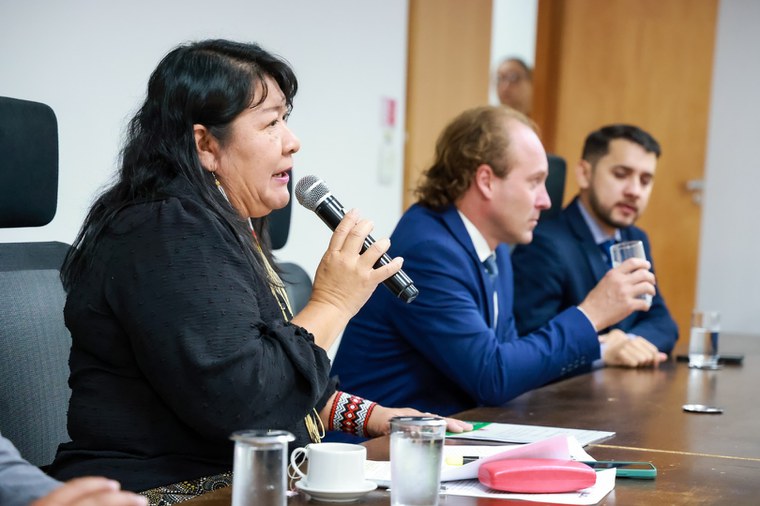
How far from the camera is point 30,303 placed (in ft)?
5.24

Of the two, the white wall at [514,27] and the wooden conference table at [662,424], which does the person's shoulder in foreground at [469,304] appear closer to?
the wooden conference table at [662,424]

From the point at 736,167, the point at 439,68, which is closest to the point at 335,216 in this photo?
the point at 439,68

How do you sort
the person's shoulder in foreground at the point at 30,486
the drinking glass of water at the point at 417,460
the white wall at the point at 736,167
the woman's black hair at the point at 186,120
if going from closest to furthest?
the person's shoulder in foreground at the point at 30,486, the drinking glass of water at the point at 417,460, the woman's black hair at the point at 186,120, the white wall at the point at 736,167

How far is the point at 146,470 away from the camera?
4.29 feet

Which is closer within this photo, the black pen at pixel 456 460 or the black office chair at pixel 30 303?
the black pen at pixel 456 460

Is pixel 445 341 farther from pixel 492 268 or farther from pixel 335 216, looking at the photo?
pixel 335 216

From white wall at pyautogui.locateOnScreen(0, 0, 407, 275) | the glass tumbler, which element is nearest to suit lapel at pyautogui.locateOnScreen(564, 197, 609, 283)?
white wall at pyautogui.locateOnScreen(0, 0, 407, 275)

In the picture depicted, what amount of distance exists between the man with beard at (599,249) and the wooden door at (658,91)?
1959 millimetres

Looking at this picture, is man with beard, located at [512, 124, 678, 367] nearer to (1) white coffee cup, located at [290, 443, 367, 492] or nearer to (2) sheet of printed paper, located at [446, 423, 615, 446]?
(2) sheet of printed paper, located at [446, 423, 615, 446]

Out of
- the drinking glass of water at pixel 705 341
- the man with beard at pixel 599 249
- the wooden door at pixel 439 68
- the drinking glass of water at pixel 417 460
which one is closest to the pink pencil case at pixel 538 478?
the drinking glass of water at pixel 417 460

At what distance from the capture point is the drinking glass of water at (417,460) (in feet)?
3.31

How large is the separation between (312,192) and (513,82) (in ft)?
14.6

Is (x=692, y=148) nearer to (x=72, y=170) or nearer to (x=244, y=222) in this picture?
(x=72, y=170)

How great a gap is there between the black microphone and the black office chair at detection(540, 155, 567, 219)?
174cm
